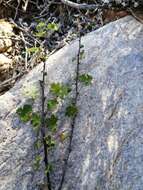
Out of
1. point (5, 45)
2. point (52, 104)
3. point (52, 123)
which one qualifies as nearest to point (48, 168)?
point (52, 123)

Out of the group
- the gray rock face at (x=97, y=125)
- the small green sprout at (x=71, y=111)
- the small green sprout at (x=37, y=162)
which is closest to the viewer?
the gray rock face at (x=97, y=125)

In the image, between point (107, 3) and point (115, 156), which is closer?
point (115, 156)

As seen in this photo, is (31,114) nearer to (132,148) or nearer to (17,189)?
(17,189)

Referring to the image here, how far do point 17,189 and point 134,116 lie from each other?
649 mm

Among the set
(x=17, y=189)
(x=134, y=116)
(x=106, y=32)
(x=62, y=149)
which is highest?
(x=106, y=32)

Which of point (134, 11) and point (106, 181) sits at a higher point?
point (134, 11)

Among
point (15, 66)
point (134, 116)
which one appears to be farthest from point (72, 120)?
point (15, 66)

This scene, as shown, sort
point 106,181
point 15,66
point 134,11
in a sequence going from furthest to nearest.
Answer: point 15,66 → point 134,11 → point 106,181

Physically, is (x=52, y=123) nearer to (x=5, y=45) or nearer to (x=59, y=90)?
(x=59, y=90)

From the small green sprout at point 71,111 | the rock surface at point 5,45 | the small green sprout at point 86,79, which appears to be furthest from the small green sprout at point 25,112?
the rock surface at point 5,45

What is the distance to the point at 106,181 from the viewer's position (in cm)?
202

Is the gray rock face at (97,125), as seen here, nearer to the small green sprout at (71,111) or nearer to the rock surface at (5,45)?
the small green sprout at (71,111)

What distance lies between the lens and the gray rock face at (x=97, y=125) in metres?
2.06

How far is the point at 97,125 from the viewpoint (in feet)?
7.33
